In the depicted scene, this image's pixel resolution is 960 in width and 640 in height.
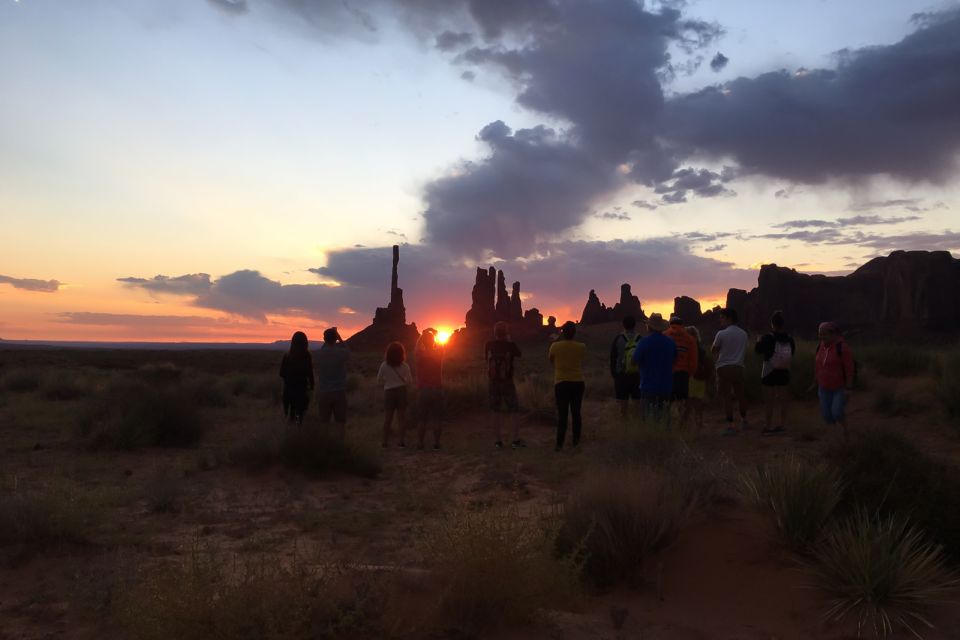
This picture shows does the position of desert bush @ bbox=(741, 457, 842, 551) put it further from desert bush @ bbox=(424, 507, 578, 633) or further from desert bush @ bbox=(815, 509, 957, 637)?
desert bush @ bbox=(424, 507, 578, 633)

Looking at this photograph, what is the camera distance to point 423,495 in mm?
8227

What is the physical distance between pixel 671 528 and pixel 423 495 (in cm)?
359

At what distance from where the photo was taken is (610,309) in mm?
96000

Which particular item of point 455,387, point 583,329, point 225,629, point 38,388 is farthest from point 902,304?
point 225,629

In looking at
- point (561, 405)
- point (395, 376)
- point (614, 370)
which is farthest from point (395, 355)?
point (614, 370)

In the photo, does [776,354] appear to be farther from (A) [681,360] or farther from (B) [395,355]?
(B) [395,355]

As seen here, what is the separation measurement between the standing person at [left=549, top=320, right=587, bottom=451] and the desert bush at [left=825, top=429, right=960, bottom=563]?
4709mm

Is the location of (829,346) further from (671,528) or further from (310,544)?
(310,544)

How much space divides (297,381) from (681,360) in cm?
622

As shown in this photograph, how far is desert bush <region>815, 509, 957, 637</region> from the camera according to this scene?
14.5 feet

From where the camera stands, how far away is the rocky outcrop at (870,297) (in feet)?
201

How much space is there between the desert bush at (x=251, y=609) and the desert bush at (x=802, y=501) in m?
3.28

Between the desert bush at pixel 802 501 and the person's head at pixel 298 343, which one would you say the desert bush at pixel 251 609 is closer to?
the desert bush at pixel 802 501

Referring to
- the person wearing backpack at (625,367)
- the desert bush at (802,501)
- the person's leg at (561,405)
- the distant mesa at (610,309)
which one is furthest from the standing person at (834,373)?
the distant mesa at (610,309)
